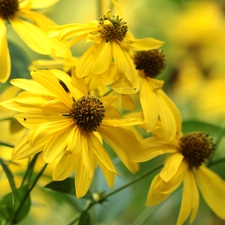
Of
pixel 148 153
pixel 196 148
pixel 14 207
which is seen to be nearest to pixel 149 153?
pixel 148 153

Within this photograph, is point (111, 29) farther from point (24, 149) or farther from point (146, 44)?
point (24, 149)

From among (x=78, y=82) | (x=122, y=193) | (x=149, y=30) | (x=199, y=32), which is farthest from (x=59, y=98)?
(x=199, y=32)

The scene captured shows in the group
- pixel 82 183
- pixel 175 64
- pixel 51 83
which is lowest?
pixel 175 64

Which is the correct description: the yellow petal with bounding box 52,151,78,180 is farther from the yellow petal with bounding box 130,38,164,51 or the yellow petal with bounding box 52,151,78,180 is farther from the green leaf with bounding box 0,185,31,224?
the yellow petal with bounding box 130,38,164,51

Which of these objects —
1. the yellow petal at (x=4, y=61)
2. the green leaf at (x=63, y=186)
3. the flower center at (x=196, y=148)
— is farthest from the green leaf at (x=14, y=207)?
the flower center at (x=196, y=148)

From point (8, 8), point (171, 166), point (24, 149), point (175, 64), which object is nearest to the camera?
point (24, 149)

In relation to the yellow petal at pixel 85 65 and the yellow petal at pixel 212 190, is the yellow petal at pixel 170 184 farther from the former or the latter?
the yellow petal at pixel 85 65
